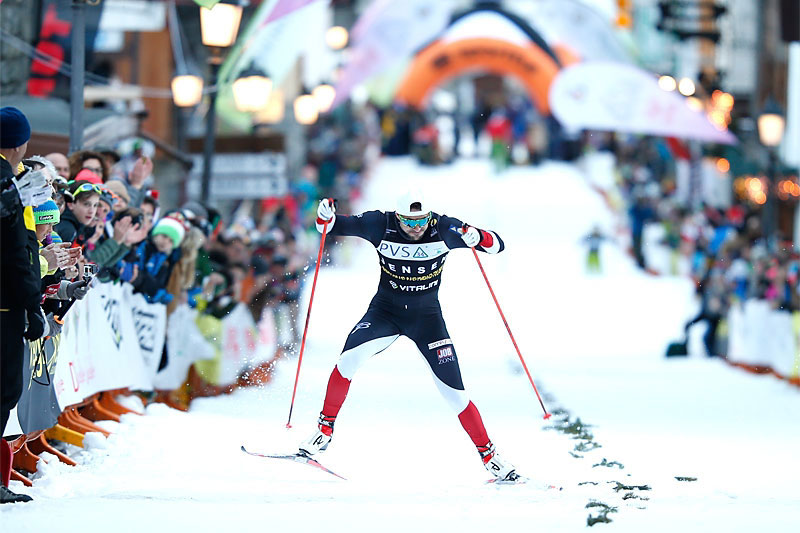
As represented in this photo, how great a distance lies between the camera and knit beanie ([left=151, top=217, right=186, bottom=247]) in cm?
972

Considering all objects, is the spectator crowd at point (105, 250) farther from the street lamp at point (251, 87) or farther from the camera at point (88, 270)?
the street lamp at point (251, 87)

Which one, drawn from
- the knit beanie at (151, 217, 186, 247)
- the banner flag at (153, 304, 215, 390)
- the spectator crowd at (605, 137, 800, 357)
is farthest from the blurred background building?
the banner flag at (153, 304, 215, 390)

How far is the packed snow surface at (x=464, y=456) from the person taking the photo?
5.95 meters

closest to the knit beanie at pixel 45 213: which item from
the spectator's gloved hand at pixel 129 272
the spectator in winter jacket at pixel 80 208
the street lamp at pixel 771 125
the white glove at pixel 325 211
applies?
the spectator in winter jacket at pixel 80 208

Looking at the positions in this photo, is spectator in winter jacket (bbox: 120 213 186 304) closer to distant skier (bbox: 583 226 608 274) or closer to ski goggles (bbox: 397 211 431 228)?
ski goggles (bbox: 397 211 431 228)

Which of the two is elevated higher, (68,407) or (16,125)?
(16,125)

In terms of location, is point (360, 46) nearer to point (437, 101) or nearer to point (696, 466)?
point (696, 466)

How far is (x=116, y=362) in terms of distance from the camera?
9.02 metres

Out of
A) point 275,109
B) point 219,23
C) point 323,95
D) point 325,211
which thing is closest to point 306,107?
point 323,95

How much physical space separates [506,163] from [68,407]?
34.1 metres

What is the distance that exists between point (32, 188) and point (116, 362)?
3.28 m

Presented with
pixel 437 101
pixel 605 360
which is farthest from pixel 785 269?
pixel 437 101

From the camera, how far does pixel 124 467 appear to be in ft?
23.8

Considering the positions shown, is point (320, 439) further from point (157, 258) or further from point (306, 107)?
point (306, 107)
